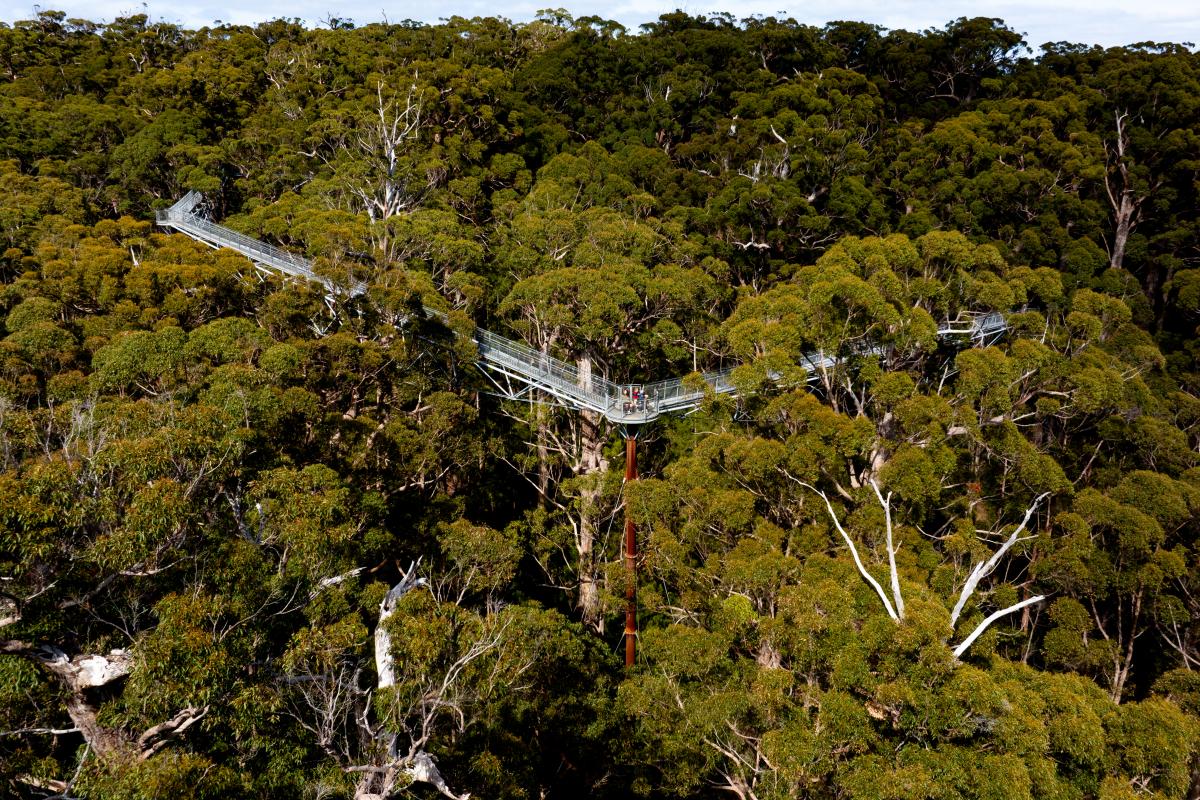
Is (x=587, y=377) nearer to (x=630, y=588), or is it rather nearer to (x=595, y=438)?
(x=595, y=438)

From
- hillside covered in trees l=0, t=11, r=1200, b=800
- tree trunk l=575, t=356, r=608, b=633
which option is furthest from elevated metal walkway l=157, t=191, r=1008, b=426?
hillside covered in trees l=0, t=11, r=1200, b=800

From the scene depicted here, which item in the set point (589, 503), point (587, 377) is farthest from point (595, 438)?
point (587, 377)

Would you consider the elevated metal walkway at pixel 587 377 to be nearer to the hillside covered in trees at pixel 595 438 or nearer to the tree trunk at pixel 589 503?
the tree trunk at pixel 589 503

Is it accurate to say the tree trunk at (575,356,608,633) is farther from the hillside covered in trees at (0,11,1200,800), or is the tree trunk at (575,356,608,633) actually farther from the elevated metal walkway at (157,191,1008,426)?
the elevated metal walkway at (157,191,1008,426)

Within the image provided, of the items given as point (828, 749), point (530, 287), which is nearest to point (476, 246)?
point (530, 287)

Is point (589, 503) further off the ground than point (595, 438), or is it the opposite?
point (595, 438)

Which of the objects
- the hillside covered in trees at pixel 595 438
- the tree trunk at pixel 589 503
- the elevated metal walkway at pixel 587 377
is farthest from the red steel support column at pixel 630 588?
the tree trunk at pixel 589 503

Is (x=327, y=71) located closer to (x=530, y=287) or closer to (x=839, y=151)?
(x=530, y=287)

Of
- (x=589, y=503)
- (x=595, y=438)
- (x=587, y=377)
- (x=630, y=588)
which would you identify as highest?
(x=587, y=377)
